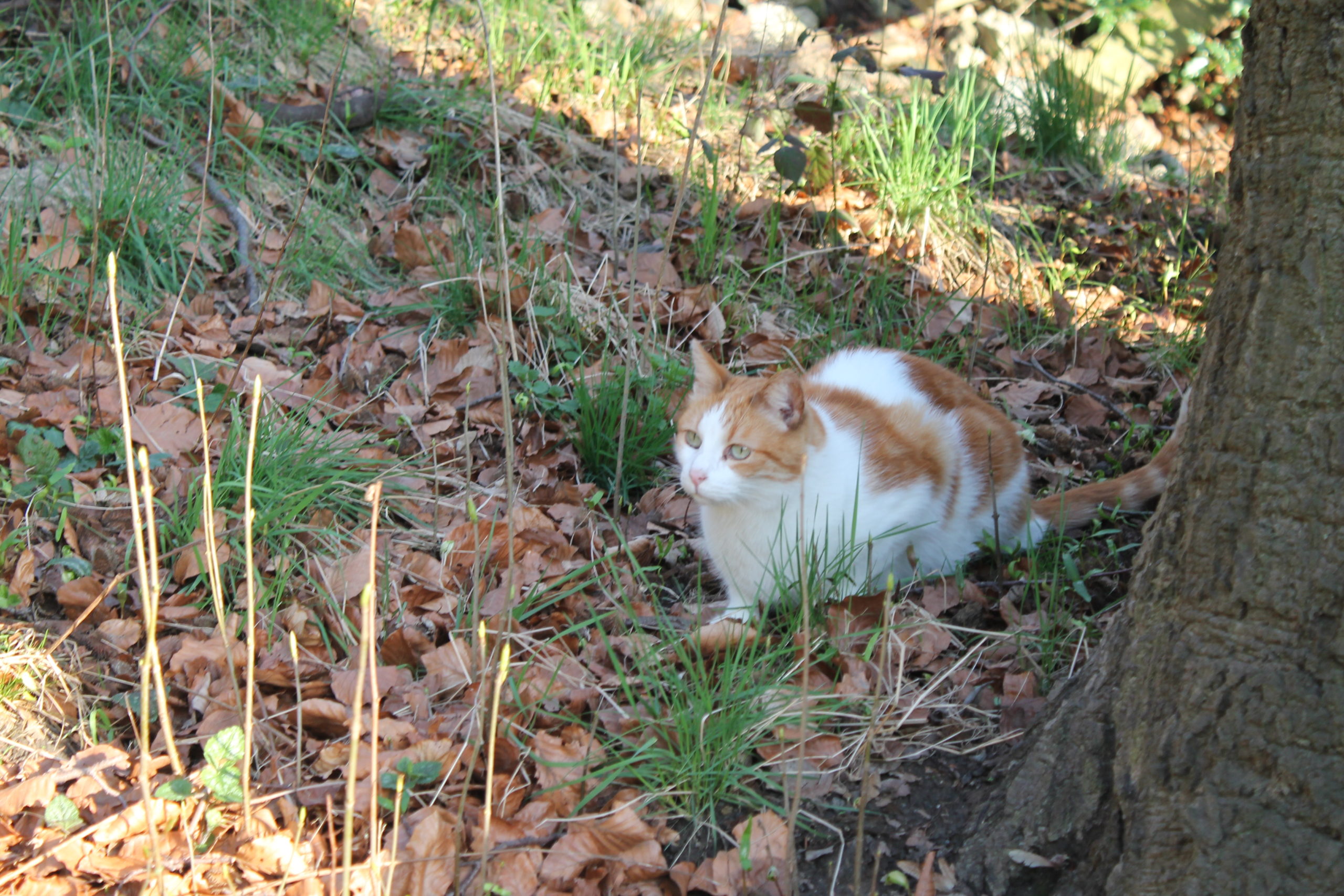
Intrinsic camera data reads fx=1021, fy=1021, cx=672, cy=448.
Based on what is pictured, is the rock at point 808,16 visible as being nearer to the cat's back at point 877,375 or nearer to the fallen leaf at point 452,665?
the cat's back at point 877,375

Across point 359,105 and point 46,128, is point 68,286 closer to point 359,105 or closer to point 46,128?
point 46,128

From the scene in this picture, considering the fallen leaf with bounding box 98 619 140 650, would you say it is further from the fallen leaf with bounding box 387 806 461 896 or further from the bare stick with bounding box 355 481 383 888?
the bare stick with bounding box 355 481 383 888

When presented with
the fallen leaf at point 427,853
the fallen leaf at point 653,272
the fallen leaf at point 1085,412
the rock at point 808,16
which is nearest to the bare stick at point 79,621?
the fallen leaf at point 427,853

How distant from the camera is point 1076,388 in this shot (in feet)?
11.0

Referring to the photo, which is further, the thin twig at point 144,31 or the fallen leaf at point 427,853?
the thin twig at point 144,31

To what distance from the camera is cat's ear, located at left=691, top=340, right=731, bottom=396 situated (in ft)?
8.12

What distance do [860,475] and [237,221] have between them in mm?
2346

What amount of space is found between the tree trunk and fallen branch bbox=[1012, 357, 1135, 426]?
70.0 inches

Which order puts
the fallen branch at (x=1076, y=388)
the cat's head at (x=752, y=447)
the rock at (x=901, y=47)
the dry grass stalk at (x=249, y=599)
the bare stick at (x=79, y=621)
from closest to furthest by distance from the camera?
the dry grass stalk at (x=249, y=599) → the bare stick at (x=79, y=621) → the cat's head at (x=752, y=447) → the fallen branch at (x=1076, y=388) → the rock at (x=901, y=47)

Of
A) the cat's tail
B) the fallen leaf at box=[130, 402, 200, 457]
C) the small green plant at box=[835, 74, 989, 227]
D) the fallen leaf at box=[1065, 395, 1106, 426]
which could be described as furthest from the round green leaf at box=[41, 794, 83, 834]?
the small green plant at box=[835, 74, 989, 227]

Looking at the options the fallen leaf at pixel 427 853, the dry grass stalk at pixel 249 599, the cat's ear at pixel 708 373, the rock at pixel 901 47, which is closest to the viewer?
the dry grass stalk at pixel 249 599

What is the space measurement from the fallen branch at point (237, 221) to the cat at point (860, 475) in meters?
1.62

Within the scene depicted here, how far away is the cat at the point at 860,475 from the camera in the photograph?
2.34 m

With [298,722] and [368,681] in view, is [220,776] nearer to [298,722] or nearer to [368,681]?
[298,722]
